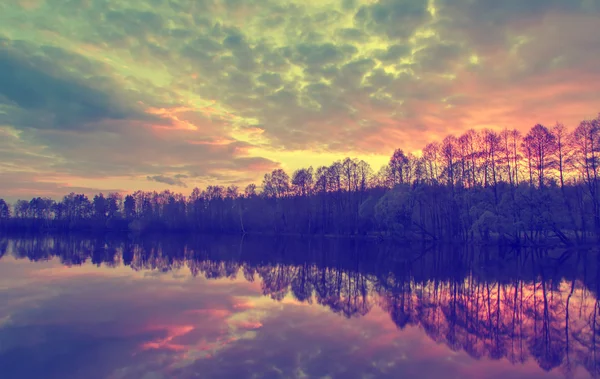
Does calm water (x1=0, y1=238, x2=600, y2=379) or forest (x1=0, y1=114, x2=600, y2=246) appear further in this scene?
forest (x1=0, y1=114, x2=600, y2=246)

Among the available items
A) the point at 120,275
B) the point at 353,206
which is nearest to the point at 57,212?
the point at 353,206

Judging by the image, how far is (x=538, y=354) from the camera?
35.8 feet

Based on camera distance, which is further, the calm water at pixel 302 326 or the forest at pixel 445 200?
the forest at pixel 445 200

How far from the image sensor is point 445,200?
62844mm

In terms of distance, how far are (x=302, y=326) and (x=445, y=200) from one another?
54669 mm

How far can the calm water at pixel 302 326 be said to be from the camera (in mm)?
10094

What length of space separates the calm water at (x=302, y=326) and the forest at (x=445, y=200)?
26.0m

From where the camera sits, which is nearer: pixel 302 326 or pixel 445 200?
pixel 302 326

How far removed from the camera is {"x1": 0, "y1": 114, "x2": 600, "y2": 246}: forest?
48.7 metres

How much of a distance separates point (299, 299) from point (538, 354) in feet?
34.2

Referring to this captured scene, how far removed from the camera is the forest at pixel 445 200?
48719 millimetres

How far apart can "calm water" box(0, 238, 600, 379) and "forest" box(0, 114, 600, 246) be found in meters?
26.0

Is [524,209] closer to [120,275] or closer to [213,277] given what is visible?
[213,277]

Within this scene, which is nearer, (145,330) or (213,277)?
(145,330)
